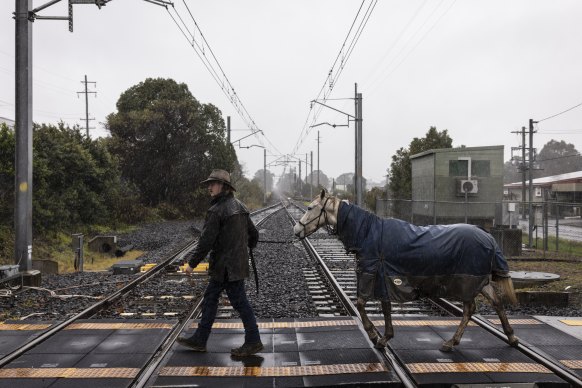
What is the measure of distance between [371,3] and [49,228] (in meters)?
13.3

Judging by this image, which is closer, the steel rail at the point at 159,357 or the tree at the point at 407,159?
the steel rail at the point at 159,357

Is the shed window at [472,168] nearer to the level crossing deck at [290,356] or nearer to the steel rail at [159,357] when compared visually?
the level crossing deck at [290,356]

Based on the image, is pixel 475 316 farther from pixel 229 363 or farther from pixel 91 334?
pixel 91 334

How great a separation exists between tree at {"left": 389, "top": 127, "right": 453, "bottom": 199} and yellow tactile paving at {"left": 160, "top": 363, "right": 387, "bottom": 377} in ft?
88.9

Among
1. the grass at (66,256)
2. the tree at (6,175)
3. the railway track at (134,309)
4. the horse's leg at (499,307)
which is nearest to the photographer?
the horse's leg at (499,307)

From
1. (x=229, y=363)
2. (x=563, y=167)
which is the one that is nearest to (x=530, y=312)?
(x=229, y=363)

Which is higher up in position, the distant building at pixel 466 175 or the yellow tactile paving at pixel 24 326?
the distant building at pixel 466 175

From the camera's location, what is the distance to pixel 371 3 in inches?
414

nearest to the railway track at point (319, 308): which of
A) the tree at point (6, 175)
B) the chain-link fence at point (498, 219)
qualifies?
the tree at point (6, 175)

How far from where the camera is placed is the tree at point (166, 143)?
3091cm

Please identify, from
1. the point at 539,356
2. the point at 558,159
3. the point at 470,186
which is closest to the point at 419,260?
the point at 539,356

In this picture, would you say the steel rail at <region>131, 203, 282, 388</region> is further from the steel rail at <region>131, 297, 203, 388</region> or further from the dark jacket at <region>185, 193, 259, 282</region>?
the dark jacket at <region>185, 193, 259, 282</region>

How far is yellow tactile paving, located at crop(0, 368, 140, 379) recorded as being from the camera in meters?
4.67

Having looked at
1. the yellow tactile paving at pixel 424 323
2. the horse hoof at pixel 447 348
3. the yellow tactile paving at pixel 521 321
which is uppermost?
the horse hoof at pixel 447 348
